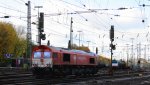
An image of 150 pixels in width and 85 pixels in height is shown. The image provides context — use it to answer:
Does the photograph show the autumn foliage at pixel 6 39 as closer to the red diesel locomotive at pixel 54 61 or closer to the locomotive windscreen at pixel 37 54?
the red diesel locomotive at pixel 54 61

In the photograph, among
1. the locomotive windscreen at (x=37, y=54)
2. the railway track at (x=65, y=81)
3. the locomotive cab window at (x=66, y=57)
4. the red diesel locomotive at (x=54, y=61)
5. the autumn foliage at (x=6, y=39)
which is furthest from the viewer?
the autumn foliage at (x=6, y=39)

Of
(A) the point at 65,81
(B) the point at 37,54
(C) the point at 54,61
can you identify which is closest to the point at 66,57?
(C) the point at 54,61

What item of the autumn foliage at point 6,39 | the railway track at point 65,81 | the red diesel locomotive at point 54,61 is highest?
the autumn foliage at point 6,39

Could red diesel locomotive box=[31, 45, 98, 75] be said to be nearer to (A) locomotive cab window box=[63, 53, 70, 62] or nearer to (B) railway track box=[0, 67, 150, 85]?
(A) locomotive cab window box=[63, 53, 70, 62]

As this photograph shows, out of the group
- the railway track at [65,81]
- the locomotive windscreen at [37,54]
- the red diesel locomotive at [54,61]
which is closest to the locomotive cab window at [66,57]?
the red diesel locomotive at [54,61]

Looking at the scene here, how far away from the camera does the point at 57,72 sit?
46.6 m

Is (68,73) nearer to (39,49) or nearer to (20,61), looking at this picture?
(39,49)

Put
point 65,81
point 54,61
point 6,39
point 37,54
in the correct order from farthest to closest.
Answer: point 6,39 → point 37,54 → point 54,61 → point 65,81

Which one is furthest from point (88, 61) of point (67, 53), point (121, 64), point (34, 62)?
point (121, 64)

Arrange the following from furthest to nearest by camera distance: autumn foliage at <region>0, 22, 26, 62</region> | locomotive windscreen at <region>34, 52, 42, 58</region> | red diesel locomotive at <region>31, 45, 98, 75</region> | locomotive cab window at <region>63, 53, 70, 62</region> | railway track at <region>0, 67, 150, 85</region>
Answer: autumn foliage at <region>0, 22, 26, 62</region> < locomotive cab window at <region>63, 53, 70, 62</region> < locomotive windscreen at <region>34, 52, 42, 58</region> < red diesel locomotive at <region>31, 45, 98, 75</region> < railway track at <region>0, 67, 150, 85</region>

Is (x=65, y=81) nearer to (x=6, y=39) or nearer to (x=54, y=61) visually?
(x=54, y=61)

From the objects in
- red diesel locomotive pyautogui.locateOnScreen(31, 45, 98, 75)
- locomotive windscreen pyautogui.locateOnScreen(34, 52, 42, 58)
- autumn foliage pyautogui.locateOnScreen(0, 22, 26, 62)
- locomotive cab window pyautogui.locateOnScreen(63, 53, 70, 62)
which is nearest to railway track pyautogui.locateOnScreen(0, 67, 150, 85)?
red diesel locomotive pyautogui.locateOnScreen(31, 45, 98, 75)

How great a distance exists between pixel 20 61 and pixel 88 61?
51887 mm

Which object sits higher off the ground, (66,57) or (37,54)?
(37,54)
